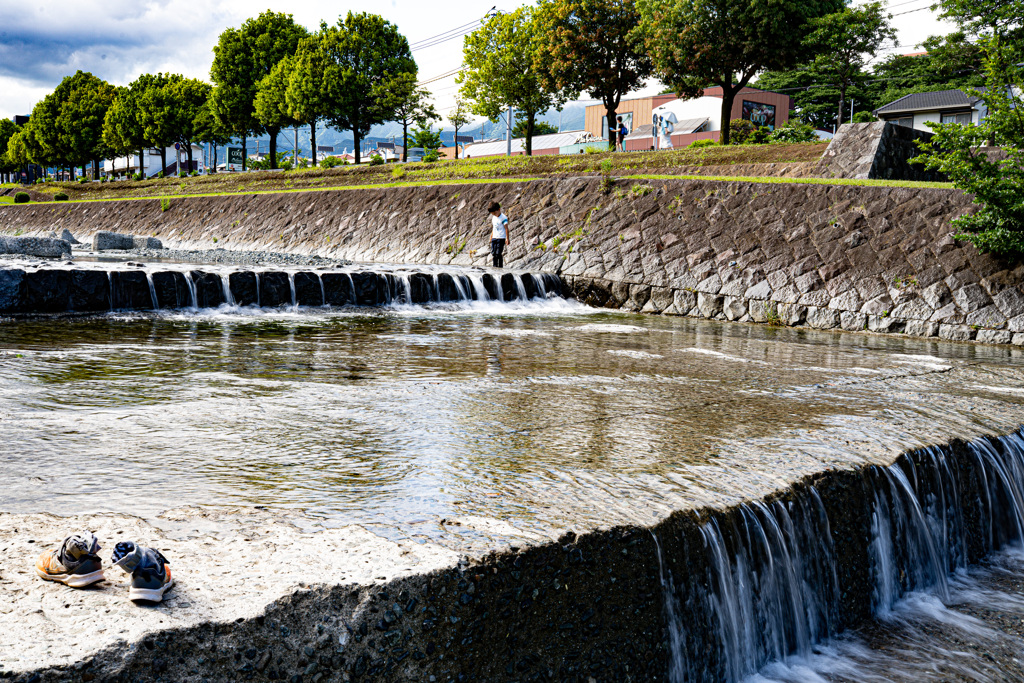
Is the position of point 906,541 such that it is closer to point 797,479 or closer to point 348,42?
point 797,479

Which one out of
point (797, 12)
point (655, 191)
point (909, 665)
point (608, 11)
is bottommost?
point (909, 665)

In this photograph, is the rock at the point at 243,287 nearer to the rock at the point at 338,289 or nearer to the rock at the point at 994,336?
the rock at the point at 338,289

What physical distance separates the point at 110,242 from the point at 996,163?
24.8 m

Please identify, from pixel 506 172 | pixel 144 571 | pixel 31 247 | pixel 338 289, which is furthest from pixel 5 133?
pixel 144 571

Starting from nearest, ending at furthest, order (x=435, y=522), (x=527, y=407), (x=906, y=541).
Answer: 1. (x=435, y=522)
2. (x=906, y=541)
3. (x=527, y=407)

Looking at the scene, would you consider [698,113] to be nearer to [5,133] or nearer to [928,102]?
[928,102]

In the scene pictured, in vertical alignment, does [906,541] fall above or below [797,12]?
below

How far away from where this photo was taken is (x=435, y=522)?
2.78 m

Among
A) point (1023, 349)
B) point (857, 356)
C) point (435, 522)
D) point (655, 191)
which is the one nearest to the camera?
point (435, 522)

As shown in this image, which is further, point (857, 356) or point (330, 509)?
point (857, 356)

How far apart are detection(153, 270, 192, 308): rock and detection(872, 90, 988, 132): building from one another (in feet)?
169

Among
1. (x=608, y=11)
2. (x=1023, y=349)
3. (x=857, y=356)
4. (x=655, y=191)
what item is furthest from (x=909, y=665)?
(x=608, y=11)

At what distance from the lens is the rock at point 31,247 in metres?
18.0

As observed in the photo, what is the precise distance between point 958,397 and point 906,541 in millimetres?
2361
